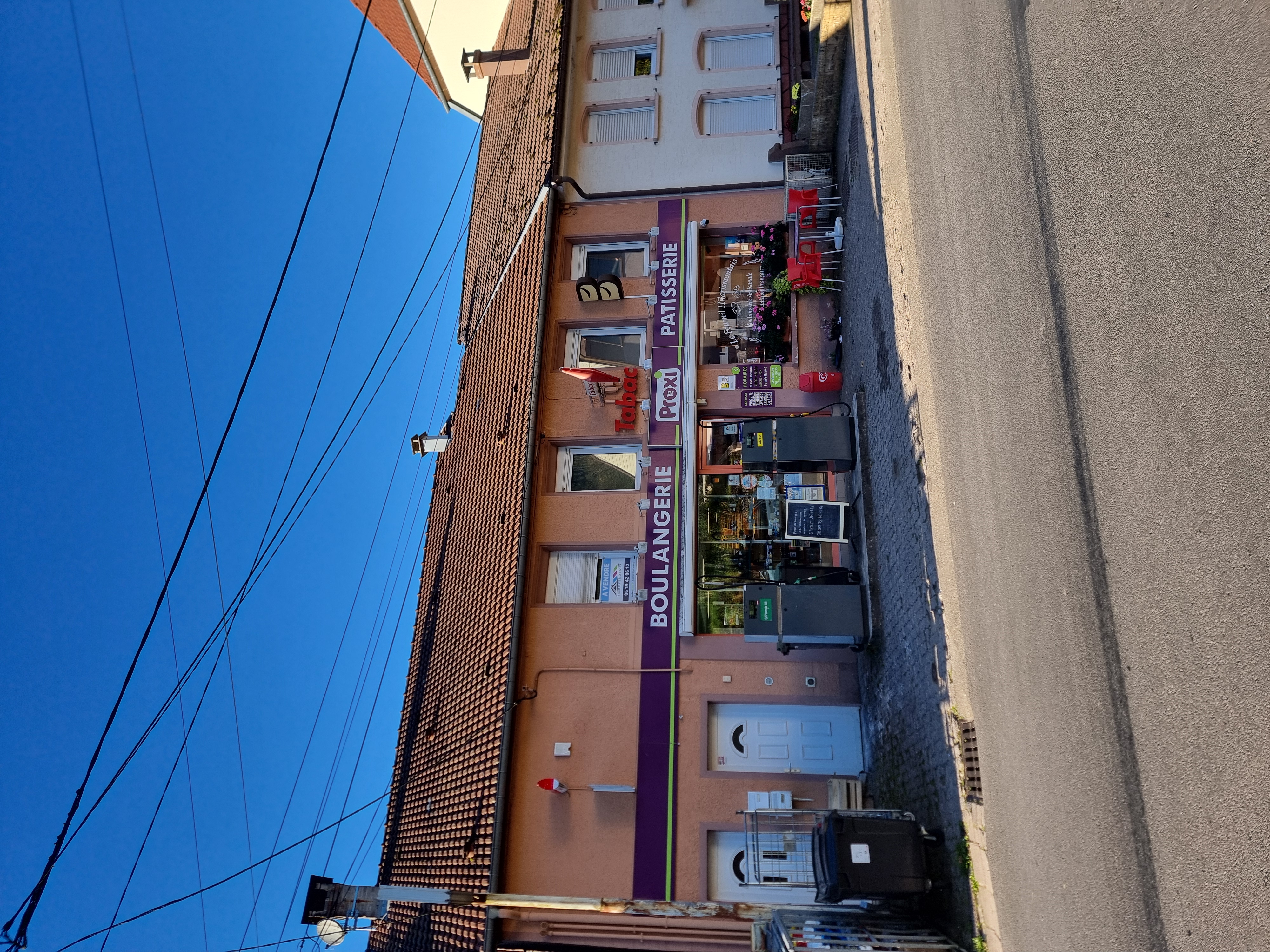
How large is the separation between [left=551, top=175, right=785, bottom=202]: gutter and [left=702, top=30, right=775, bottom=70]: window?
3.27 metres

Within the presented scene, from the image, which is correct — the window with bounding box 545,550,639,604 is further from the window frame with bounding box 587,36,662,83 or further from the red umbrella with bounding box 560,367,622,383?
the window frame with bounding box 587,36,662,83

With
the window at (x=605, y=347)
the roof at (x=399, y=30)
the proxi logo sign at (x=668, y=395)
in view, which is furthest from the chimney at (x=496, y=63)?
the proxi logo sign at (x=668, y=395)

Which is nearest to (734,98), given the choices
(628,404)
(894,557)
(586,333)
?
(586,333)

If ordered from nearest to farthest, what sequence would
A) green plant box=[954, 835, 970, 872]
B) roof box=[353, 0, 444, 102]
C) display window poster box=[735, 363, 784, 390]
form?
green plant box=[954, 835, 970, 872] < display window poster box=[735, 363, 784, 390] < roof box=[353, 0, 444, 102]

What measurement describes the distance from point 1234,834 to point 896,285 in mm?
8206

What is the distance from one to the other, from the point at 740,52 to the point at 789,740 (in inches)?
601

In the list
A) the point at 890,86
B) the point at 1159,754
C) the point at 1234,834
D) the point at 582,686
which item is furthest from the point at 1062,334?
the point at 582,686

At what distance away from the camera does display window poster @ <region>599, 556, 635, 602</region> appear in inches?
584

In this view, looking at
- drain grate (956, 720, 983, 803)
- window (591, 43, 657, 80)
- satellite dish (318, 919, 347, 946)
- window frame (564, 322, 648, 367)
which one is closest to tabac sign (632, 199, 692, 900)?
window frame (564, 322, 648, 367)

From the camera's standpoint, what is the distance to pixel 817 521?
13039 mm

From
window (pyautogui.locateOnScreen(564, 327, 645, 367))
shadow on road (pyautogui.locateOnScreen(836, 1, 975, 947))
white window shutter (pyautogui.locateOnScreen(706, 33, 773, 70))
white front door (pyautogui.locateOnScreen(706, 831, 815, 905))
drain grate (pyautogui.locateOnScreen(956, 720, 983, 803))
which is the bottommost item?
white front door (pyautogui.locateOnScreen(706, 831, 815, 905))

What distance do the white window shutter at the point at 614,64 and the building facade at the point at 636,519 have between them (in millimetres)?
65

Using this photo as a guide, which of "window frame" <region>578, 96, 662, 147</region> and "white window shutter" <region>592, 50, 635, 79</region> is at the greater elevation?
"white window shutter" <region>592, 50, 635, 79</region>

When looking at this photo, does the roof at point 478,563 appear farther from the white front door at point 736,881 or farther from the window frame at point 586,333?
the white front door at point 736,881
